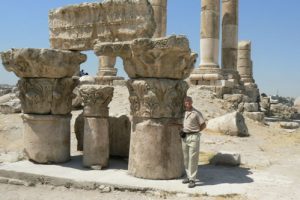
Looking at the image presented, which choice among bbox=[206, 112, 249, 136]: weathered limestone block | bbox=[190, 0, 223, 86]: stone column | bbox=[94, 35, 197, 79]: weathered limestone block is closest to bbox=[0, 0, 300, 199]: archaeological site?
bbox=[94, 35, 197, 79]: weathered limestone block

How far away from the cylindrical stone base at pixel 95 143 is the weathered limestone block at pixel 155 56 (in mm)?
1304

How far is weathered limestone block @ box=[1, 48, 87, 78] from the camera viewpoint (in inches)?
324

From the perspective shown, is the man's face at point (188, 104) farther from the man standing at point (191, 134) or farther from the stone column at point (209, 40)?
the stone column at point (209, 40)

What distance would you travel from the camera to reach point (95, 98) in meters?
8.06

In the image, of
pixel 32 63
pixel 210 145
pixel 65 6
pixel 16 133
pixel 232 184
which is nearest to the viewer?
pixel 232 184

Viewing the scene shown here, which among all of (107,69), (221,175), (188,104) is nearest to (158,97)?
(188,104)

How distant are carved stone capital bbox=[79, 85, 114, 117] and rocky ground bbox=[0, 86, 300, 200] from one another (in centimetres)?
131

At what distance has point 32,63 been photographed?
27.2ft

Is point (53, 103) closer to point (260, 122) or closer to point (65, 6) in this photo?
point (65, 6)

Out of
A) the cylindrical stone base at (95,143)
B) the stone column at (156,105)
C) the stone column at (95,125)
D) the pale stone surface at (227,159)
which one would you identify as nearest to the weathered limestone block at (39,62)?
the stone column at (95,125)

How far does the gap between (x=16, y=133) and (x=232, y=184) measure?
948 centimetres

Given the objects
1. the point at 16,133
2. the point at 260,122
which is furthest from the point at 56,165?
the point at 260,122

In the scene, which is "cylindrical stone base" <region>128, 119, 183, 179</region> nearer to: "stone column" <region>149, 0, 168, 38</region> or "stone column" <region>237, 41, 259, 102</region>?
"stone column" <region>149, 0, 168, 38</region>

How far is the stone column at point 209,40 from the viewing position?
20.1m
